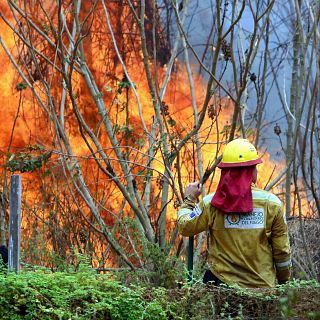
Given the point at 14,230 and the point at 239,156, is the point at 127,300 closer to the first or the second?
the point at 14,230

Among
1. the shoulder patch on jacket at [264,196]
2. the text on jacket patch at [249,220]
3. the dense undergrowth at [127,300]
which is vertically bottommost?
the dense undergrowth at [127,300]

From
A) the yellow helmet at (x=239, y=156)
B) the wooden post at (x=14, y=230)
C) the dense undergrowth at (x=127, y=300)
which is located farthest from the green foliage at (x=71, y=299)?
the yellow helmet at (x=239, y=156)

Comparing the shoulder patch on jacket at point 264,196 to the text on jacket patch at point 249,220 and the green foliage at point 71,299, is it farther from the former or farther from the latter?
the green foliage at point 71,299

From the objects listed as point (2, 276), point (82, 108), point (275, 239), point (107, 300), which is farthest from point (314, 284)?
point (82, 108)

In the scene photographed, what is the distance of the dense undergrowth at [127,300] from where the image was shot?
4109mm

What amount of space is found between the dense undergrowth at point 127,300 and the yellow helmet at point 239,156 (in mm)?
Answer: 1095

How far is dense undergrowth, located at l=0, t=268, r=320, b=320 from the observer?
4.11 meters

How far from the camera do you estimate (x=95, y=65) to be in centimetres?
1270

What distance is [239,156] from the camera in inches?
215

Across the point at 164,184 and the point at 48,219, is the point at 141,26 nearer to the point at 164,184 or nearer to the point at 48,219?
the point at 164,184

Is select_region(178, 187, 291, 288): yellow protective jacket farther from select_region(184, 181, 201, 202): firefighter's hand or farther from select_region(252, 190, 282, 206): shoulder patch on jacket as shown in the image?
→ select_region(184, 181, 201, 202): firefighter's hand

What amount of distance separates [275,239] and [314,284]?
0.81 m

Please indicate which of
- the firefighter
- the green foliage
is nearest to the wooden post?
the green foliage

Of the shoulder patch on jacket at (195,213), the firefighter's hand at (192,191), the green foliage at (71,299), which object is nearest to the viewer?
the green foliage at (71,299)
